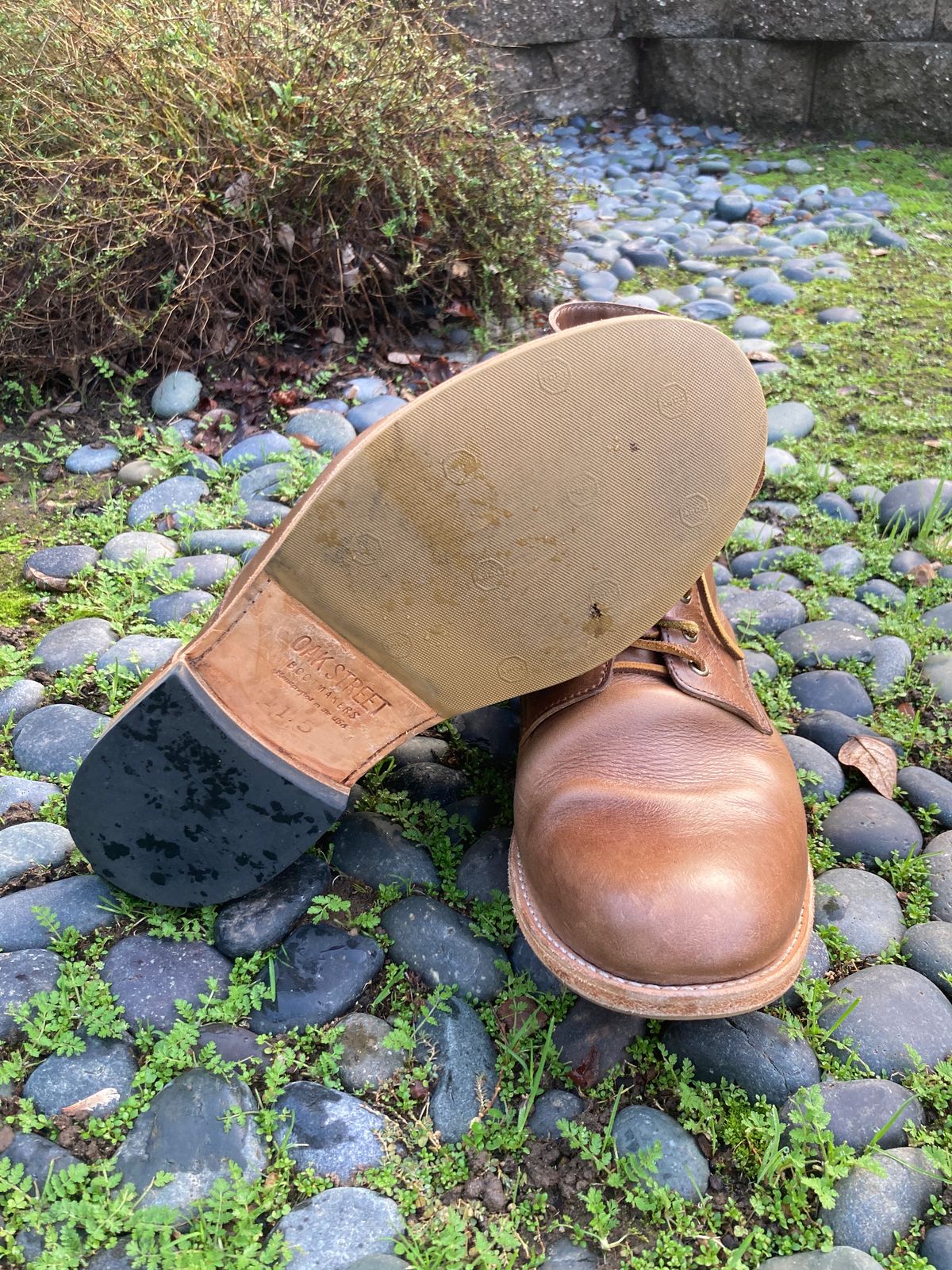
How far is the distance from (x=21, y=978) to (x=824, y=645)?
68.0 inches

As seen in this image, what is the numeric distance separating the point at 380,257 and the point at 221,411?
779 millimetres

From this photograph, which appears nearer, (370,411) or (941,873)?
(941,873)

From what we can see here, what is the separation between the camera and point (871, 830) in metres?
1.85

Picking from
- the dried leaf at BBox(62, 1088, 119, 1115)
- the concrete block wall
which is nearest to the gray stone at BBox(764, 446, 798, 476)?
the dried leaf at BBox(62, 1088, 119, 1115)

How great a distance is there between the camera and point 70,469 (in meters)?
3.04

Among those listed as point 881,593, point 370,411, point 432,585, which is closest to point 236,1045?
point 432,585

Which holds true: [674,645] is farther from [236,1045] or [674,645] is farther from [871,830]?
[236,1045]

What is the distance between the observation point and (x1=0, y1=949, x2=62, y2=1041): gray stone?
1.52 meters

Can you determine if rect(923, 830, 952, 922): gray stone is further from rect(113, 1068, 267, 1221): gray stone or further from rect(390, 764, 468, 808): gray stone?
rect(113, 1068, 267, 1221): gray stone

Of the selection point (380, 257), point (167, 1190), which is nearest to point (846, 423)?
point (380, 257)

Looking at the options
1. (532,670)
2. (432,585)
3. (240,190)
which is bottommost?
(532,670)

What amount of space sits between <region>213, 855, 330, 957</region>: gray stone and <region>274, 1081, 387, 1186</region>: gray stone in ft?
0.81

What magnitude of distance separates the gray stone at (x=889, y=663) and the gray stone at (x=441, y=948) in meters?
1.10

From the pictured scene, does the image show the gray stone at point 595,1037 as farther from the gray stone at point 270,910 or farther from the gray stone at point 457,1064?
the gray stone at point 270,910
